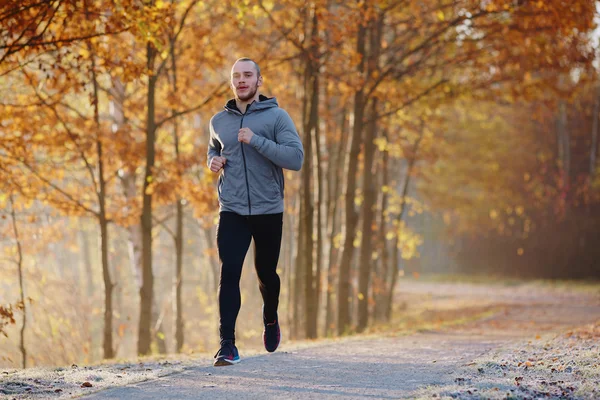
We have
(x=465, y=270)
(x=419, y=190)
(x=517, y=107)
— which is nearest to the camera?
(x=419, y=190)

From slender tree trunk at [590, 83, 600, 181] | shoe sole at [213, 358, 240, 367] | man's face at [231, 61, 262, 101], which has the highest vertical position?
slender tree trunk at [590, 83, 600, 181]

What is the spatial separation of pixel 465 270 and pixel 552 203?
26.4 ft

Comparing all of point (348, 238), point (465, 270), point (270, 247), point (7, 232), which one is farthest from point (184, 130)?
point (465, 270)

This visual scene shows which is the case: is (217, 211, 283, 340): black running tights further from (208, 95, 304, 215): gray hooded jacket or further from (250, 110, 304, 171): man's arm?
(250, 110, 304, 171): man's arm

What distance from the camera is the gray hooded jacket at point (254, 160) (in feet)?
20.0

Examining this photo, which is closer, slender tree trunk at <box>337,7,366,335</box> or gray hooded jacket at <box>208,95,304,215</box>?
gray hooded jacket at <box>208,95,304,215</box>

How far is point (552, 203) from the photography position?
32469 millimetres

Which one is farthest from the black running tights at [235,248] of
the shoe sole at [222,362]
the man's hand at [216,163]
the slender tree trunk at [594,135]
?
the slender tree trunk at [594,135]

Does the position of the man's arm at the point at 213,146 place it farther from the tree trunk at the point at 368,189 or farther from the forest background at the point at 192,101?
the tree trunk at the point at 368,189

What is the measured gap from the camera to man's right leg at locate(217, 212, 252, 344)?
20.2 feet

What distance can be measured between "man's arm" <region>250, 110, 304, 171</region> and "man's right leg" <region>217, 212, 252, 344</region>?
580 mm

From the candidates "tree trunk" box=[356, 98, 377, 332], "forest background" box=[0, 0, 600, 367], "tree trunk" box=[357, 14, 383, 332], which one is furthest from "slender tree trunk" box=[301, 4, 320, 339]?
"tree trunk" box=[356, 98, 377, 332]

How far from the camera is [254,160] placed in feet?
20.0

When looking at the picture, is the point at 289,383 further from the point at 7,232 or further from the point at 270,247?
the point at 7,232
